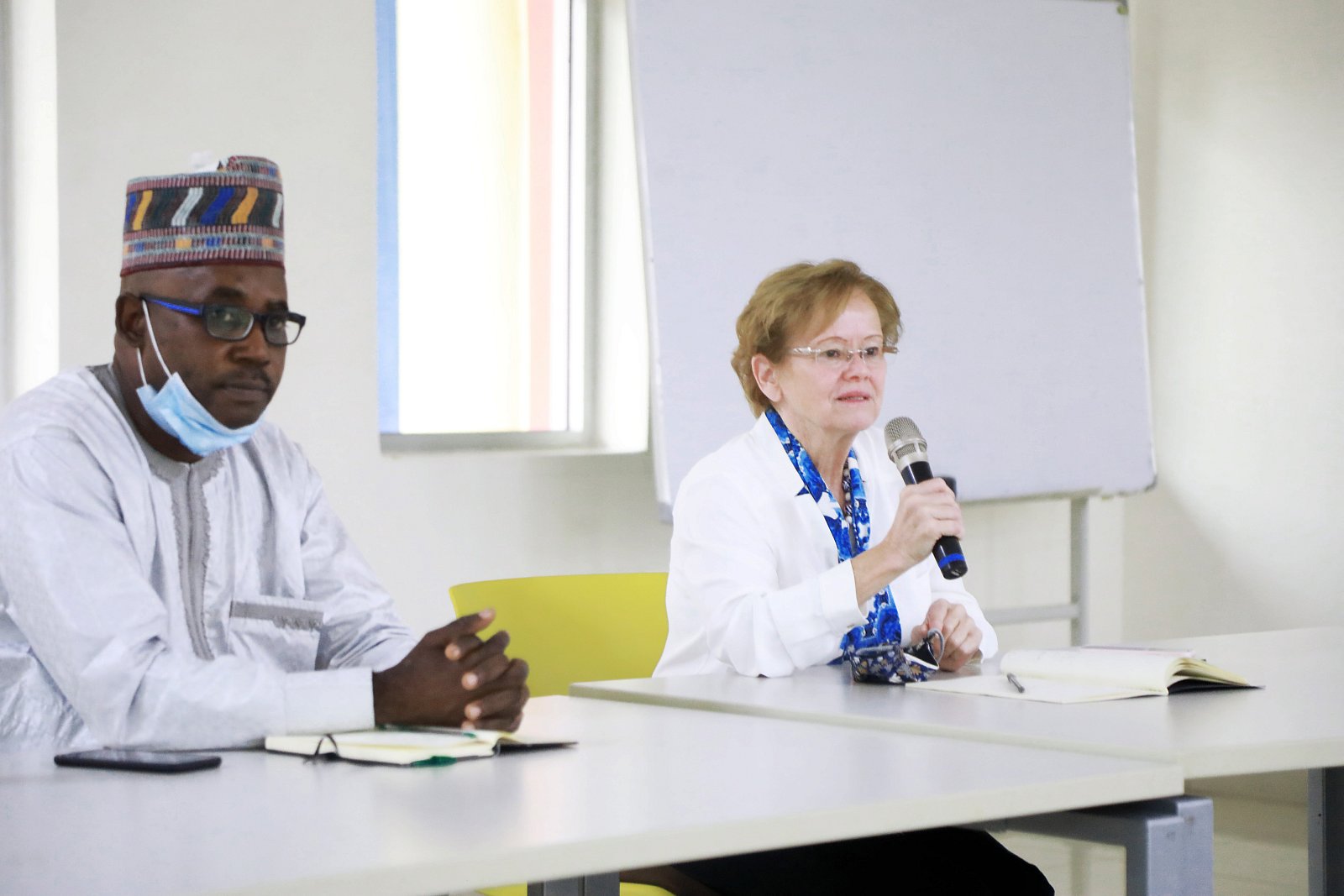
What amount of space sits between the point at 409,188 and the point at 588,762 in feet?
8.56

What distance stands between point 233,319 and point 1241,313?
3.86 metres

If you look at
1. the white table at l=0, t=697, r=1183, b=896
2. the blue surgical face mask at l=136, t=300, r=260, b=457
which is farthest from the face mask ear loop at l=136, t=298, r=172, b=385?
the white table at l=0, t=697, r=1183, b=896

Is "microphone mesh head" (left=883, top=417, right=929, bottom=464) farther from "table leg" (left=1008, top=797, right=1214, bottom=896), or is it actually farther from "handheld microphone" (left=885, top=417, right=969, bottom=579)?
"table leg" (left=1008, top=797, right=1214, bottom=896)

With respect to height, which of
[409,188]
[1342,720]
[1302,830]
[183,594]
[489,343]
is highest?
[409,188]

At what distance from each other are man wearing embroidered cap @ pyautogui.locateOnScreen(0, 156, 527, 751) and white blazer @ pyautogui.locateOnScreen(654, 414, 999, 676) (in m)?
0.48

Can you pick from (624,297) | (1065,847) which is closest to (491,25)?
(624,297)

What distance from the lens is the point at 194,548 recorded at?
1755 mm

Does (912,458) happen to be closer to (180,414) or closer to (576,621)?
(576,621)

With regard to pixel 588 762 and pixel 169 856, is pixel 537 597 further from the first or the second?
pixel 169 856

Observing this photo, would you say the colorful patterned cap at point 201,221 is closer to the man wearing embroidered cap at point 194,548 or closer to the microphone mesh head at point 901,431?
the man wearing embroidered cap at point 194,548

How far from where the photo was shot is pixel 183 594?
174cm

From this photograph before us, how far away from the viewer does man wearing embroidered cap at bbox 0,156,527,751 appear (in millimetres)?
1491

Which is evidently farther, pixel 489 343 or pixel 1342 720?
pixel 489 343

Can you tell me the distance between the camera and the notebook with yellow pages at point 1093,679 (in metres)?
1.82
